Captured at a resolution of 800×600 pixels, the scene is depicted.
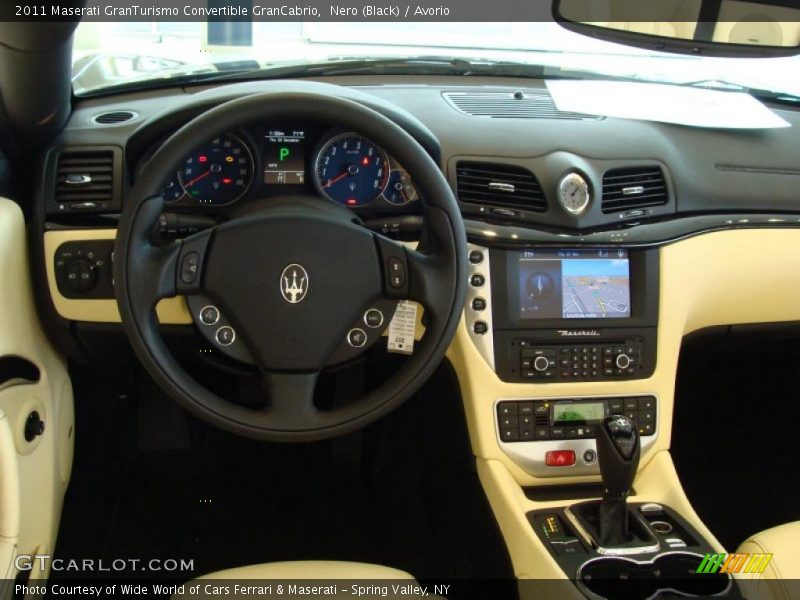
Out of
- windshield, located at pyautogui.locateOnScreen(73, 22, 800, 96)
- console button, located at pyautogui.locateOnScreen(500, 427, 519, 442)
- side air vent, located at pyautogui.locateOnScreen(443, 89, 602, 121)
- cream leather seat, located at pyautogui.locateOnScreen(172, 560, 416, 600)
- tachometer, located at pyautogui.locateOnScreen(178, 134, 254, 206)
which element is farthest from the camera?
windshield, located at pyautogui.locateOnScreen(73, 22, 800, 96)

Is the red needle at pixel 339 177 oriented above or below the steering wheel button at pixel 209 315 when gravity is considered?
above

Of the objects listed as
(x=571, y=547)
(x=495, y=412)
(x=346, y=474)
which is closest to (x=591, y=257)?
(x=495, y=412)

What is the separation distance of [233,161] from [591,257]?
71 centimetres

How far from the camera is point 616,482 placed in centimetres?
132

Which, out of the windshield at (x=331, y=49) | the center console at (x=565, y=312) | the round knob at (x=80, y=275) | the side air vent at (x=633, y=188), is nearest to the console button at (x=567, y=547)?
the center console at (x=565, y=312)

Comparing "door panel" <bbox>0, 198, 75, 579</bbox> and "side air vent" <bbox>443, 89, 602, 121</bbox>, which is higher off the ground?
"side air vent" <bbox>443, 89, 602, 121</bbox>

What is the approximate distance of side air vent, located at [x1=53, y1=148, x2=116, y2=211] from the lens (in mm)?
1480

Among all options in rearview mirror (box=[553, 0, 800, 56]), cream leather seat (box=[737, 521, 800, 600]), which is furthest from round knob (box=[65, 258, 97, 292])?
cream leather seat (box=[737, 521, 800, 600])

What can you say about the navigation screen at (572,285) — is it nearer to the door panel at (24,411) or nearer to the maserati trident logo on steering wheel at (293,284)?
the maserati trident logo on steering wheel at (293,284)

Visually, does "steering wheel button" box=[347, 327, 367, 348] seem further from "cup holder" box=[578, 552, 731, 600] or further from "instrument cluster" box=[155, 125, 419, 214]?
"cup holder" box=[578, 552, 731, 600]

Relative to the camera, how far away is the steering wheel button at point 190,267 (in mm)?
1255

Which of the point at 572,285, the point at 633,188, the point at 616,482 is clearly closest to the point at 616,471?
the point at 616,482

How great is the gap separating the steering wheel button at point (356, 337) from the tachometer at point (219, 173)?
1.09ft

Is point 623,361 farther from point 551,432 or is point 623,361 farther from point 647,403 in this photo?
point 551,432
